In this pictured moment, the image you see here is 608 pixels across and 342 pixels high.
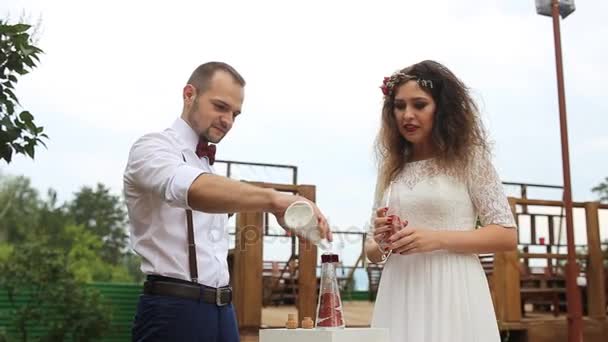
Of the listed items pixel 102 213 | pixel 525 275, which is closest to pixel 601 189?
pixel 525 275

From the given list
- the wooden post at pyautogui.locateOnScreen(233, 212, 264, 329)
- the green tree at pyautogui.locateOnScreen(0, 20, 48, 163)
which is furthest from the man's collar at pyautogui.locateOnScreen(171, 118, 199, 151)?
the wooden post at pyautogui.locateOnScreen(233, 212, 264, 329)

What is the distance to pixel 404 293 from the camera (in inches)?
84.0

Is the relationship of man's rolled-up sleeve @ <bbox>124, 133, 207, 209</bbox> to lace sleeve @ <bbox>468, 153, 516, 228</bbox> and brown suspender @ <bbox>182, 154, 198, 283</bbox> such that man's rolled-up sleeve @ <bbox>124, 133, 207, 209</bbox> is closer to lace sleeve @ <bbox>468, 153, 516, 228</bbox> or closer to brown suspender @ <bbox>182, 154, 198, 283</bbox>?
brown suspender @ <bbox>182, 154, 198, 283</bbox>

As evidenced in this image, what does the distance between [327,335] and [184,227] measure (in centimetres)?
58

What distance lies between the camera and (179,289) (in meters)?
1.83

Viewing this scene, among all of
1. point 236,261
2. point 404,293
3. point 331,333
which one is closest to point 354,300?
point 236,261

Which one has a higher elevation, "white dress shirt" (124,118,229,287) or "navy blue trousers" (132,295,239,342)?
"white dress shirt" (124,118,229,287)

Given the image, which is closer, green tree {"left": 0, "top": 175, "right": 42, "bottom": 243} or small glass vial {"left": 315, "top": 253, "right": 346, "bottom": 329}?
small glass vial {"left": 315, "top": 253, "right": 346, "bottom": 329}

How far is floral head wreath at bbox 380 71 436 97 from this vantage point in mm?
2252

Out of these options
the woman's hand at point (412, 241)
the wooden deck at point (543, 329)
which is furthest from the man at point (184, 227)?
the wooden deck at point (543, 329)

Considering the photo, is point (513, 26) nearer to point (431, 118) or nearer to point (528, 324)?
point (528, 324)

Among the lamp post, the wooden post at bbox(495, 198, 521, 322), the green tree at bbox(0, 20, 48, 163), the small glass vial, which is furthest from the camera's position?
the wooden post at bbox(495, 198, 521, 322)

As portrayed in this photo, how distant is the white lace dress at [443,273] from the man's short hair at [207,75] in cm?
64

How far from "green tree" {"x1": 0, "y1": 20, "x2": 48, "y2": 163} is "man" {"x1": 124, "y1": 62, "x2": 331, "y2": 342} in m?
1.22
